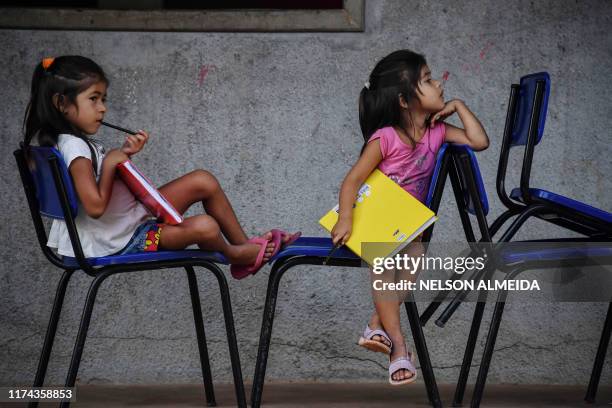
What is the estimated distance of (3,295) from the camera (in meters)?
4.11

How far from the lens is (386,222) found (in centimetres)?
310

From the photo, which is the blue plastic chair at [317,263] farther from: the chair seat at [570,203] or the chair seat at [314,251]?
the chair seat at [570,203]

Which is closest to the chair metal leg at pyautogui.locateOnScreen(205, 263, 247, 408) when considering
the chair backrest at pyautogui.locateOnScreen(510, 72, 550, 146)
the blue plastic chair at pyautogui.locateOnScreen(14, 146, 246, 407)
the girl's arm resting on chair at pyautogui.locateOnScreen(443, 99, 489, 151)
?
the blue plastic chair at pyautogui.locateOnScreen(14, 146, 246, 407)

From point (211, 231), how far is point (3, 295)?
1.41 m

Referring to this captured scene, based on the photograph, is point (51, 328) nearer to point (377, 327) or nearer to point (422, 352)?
point (377, 327)

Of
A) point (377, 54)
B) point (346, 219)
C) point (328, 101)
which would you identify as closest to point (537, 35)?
point (377, 54)

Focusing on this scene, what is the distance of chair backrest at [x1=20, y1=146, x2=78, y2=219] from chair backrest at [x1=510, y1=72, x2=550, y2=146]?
60.6 inches

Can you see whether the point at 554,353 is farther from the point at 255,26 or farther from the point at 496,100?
the point at 255,26

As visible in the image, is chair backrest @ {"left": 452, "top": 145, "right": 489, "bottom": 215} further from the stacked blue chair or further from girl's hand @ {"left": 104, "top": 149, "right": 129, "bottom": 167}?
girl's hand @ {"left": 104, "top": 149, "right": 129, "bottom": 167}

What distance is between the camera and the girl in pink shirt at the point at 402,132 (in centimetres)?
321

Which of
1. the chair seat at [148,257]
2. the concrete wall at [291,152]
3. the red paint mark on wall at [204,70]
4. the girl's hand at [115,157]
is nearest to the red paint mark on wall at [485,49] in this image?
the concrete wall at [291,152]

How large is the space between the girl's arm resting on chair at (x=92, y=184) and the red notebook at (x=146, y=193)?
43mm

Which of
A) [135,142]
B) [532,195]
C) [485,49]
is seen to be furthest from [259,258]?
[485,49]

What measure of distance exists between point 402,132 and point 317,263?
582mm
